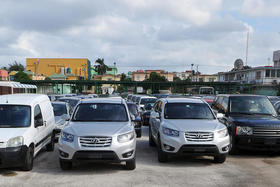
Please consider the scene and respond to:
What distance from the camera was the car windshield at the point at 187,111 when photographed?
29.0ft

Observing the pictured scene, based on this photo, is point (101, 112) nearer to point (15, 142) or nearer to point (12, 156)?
point (15, 142)

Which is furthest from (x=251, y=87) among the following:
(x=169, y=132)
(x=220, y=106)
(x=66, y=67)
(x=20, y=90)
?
(x=66, y=67)

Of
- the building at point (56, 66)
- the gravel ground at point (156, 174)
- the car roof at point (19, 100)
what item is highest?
the building at point (56, 66)

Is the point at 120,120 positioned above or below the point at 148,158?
above

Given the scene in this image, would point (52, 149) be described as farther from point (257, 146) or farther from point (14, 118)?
point (257, 146)

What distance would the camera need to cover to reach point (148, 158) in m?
8.71

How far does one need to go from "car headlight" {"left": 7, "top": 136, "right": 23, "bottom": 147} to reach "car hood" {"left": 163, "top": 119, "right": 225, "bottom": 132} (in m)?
3.70

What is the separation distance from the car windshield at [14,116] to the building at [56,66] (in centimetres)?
Answer: 10108

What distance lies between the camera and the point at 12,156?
6.71 m

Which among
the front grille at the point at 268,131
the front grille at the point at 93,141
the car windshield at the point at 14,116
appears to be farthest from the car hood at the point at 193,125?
the car windshield at the point at 14,116

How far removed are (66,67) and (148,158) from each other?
104 m

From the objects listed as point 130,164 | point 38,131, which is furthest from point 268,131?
point 38,131

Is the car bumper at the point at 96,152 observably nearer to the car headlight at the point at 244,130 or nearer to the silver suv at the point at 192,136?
the silver suv at the point at 192,136

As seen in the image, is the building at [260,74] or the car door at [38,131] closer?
the car door at [38,131]
